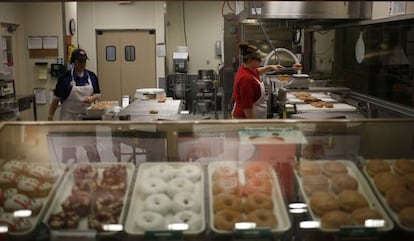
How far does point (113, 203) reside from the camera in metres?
1.65

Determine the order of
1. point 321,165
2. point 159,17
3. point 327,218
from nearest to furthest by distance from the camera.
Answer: point 327,218 → point 321,165 → point 159,17

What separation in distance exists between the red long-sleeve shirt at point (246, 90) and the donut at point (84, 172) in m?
2.27

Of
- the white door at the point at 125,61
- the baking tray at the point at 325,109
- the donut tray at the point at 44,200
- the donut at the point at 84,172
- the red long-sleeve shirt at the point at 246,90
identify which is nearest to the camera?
the donut tray at the point at 44,200

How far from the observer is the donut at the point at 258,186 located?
1.72 m

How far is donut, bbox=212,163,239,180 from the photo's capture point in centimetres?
177

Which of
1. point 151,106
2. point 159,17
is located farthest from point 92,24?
point 151,106

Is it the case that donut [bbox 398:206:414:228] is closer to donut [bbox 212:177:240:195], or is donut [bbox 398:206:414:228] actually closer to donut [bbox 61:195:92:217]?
donut [bbox 212:177:240:195]

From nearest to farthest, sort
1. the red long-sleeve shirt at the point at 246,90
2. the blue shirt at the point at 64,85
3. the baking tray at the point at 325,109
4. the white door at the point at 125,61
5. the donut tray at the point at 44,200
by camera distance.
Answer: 1. the donut tray at the point at 44,200
2. the baking tray at the point at 325,109
3. the red long-sleeve shirt at the point at 246,90
4. the blue shirt at the point at 64,85
5. the white door at the point at 125,61

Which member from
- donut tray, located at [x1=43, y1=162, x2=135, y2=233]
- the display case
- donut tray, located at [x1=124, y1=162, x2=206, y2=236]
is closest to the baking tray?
the display case

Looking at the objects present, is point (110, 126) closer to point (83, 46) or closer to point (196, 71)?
point (83, 46)

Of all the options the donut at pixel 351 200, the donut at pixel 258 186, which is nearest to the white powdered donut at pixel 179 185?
the donut at pixel 258 186

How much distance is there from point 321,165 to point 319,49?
4651 mm

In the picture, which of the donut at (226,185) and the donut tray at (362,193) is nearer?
the donut tray at (362,193)

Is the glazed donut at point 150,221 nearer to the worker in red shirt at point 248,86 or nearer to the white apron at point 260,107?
the worker in red shirt at point 248,86
